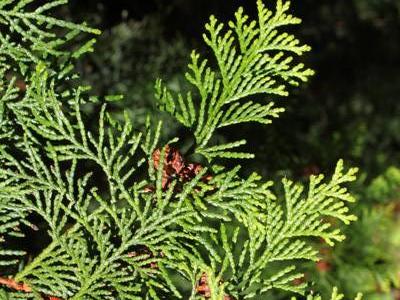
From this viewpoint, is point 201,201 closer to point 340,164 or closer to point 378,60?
point 340,164

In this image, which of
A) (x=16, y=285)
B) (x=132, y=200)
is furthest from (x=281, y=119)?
(x=16, y=285)

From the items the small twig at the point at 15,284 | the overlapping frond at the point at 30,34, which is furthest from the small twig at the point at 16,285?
the overlapping frond at the point at 30,34

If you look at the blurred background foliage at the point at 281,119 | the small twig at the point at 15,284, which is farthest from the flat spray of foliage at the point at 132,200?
the blurred background foliage at the point at 281,119

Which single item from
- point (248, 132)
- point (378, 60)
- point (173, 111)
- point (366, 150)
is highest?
point (378, 60)

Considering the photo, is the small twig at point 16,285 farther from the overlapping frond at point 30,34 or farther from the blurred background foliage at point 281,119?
the blurred background foliage at point 281,119

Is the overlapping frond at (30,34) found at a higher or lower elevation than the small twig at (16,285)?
higher

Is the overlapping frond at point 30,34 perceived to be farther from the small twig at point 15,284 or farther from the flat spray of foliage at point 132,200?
the small twig at point 15,284

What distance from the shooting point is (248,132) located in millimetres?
2951

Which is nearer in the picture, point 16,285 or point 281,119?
point 16,285

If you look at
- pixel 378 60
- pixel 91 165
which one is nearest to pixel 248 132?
pixel 91 165

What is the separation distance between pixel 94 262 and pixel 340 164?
83cm

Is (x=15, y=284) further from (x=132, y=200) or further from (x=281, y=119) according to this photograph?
(x=281, y=119)

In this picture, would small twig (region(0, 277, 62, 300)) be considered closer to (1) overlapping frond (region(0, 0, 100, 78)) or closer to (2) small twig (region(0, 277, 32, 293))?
(2) small twig (region(0, 277, 32, 293))

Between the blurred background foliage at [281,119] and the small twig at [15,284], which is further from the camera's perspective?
the blurred background foliage at [281,119]
